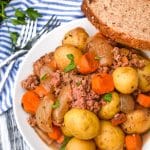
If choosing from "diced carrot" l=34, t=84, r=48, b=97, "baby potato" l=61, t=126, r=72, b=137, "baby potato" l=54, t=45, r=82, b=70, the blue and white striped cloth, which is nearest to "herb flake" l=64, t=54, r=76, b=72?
"baby potato" l=54, t=45, r=82, b=70

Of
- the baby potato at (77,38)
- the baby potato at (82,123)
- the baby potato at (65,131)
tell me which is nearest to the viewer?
the baby potato at (82,123)

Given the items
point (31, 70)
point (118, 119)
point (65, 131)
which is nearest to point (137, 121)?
point (118, 119)

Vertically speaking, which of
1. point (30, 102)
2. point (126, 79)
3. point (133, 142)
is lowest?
point (133, 142)

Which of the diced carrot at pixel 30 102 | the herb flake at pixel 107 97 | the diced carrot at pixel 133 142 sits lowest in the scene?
the diced carrot at pixel 133 142

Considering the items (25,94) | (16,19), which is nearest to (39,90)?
(25,94)

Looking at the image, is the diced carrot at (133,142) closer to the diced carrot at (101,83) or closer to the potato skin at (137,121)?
the potato skin at (137,121)

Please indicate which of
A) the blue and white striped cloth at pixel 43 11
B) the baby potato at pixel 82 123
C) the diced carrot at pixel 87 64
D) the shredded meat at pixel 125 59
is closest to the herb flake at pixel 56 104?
the baby potato at pixel 82 123

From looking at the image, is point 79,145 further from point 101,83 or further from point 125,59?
point 125,59
